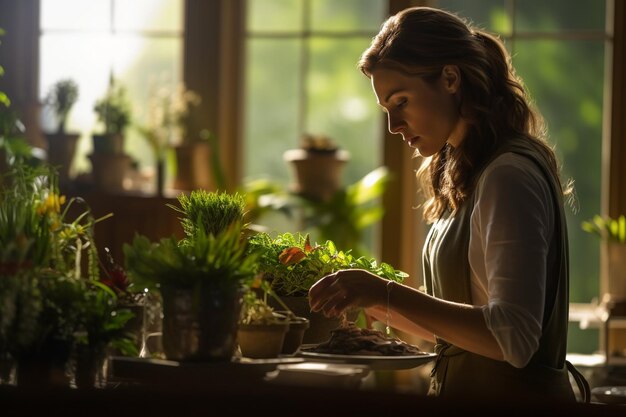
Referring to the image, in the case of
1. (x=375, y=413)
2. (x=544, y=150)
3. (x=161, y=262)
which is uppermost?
(x=544, y=150)

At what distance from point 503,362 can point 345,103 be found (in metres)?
3.92

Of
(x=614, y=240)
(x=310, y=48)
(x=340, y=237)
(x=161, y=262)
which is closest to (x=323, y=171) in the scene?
(x=340, y=237)

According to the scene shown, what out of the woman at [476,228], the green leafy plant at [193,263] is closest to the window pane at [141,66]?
the woman at [476,228]

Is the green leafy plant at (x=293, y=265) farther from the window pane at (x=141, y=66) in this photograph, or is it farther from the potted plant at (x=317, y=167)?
the window pane at (x=141, y=66)

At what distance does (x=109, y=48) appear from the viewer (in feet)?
19.2

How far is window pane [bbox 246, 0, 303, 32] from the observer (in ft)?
18.7

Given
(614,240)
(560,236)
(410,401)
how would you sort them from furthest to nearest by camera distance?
(614,240), (560,236), (410,401)

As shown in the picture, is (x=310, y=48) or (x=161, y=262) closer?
(x=161, y=262)

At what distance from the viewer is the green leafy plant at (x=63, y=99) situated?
5086 millimetres

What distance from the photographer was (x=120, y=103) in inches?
205

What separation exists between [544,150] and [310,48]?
386 cm

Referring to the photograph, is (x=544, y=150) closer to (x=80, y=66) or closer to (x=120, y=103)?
(x=120, y=103)

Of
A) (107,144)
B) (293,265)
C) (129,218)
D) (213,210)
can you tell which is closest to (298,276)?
(293,265)

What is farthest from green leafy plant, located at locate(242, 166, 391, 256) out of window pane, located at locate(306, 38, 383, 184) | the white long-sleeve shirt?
the white long-sleeve shirt
